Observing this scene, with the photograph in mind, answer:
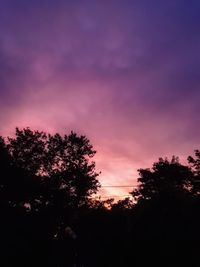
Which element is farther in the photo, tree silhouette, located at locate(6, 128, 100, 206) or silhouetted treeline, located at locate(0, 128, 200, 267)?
tree silhouette, located at locate(6, 128, 100, 206)

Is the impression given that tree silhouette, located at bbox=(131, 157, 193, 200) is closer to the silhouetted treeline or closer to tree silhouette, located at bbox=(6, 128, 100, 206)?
tree silhouette, located at bbox=(6, 128, 100, 206)

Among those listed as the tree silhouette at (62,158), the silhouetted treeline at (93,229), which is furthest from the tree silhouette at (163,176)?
the silhouetted treeline at (93,229)

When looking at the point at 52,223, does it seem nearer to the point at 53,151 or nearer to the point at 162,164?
the point at 53,151

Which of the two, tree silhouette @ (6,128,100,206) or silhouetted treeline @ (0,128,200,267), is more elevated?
tree silhouette @ (6,128,100,206)

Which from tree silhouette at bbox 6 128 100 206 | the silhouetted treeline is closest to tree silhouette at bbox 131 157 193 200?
tree silhouette at bbox 6 128 100 206

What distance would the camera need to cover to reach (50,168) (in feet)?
268

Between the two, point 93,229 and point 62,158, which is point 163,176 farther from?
point 93,229

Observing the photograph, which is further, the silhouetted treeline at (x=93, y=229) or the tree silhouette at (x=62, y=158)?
the tree silhouette at (x=62, y=158)

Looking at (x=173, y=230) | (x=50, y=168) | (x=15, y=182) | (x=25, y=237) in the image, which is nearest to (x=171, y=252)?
(x=173, y=230)

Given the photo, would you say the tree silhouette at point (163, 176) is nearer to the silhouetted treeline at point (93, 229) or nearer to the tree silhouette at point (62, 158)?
the tree silhouette at point (62, 158)

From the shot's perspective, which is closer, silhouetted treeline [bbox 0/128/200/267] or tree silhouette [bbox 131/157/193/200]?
silhouetted treeline [bbox 0/128/200/267]

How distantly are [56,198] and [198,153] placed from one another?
55642 millimetres

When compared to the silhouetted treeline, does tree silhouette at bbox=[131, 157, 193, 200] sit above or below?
above

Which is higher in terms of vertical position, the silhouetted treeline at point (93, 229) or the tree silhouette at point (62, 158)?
the tree silhouette at point (62, 158)
